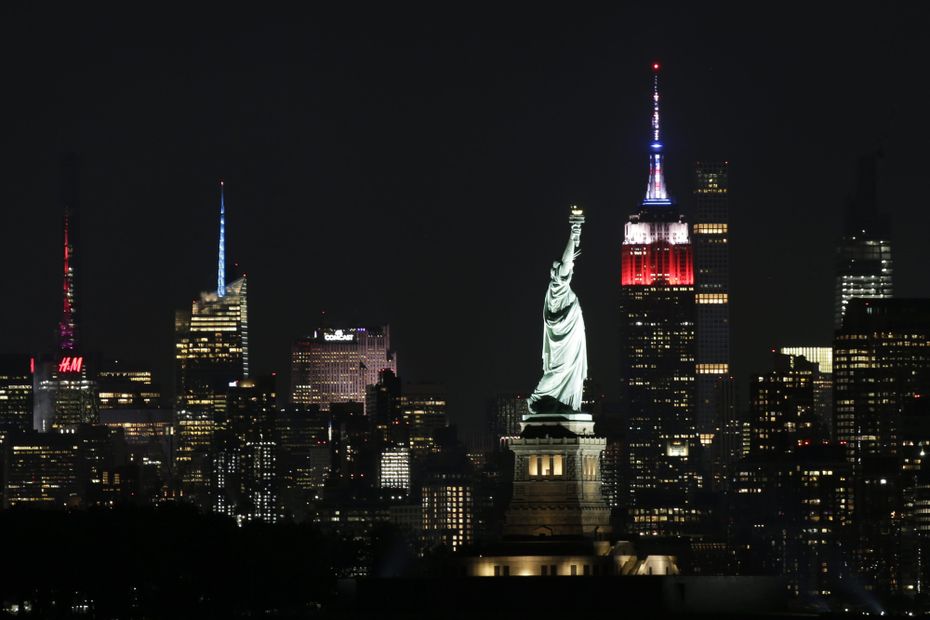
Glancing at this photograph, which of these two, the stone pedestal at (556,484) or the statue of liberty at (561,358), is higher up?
the statue of liberty at (561,358)

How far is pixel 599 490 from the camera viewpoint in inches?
4397

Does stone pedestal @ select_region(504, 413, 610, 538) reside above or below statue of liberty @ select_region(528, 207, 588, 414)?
below

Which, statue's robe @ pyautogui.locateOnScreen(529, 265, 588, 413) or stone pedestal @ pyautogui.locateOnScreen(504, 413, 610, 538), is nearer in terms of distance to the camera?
stone pedestal @ pyautogui.locateOnScreen(504, 413, 610, 538)

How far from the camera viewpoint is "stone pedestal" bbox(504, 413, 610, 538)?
109875 millimetres

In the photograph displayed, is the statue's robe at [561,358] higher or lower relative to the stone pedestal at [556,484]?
higher

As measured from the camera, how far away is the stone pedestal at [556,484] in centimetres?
10988

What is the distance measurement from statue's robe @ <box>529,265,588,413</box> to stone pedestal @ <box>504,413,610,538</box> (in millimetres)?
742

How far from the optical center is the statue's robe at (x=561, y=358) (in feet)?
367

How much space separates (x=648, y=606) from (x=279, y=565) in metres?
19.8

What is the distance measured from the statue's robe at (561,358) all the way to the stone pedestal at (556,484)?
29.2 inches

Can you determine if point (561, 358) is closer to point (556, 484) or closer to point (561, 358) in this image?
point (561, 358)

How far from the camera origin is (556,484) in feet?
362

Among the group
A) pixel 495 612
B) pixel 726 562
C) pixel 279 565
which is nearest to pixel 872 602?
pixel 726 562

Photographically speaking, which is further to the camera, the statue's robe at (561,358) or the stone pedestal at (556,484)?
the statue's robe at (561,358)
